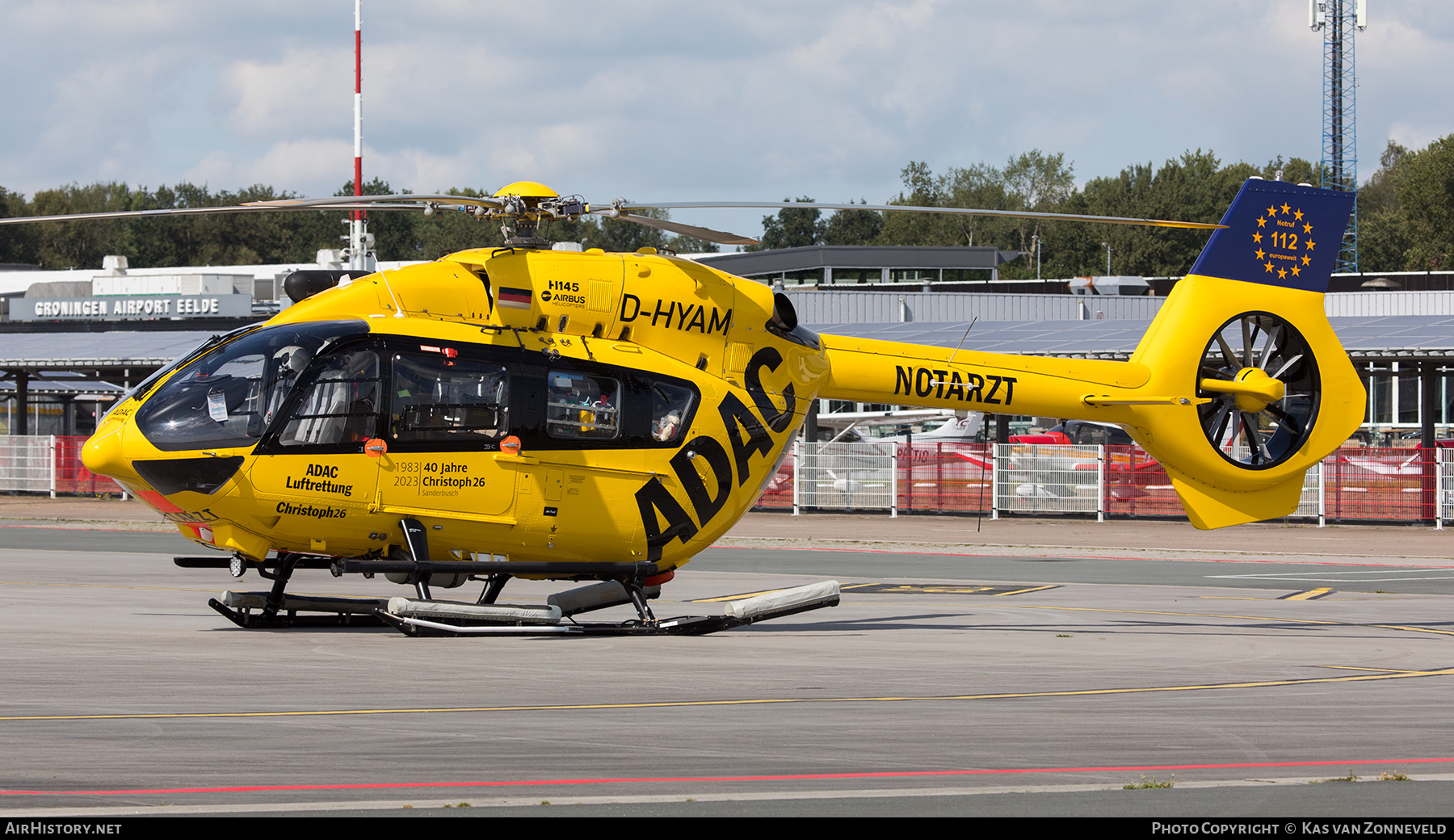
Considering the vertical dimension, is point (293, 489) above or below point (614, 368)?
below

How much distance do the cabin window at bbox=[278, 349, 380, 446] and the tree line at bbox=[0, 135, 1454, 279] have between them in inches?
4155

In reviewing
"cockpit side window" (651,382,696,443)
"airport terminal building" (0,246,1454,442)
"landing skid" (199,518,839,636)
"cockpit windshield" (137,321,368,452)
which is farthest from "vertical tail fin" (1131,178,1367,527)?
"airport terminal building" (0,246,1454,442)

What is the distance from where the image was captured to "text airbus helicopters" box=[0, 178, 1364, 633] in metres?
11.8

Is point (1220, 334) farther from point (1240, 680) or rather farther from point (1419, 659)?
point (1240, 680)

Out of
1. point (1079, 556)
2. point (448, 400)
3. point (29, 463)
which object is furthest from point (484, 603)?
point (29, 463)

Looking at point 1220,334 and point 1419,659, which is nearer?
point 1419,659

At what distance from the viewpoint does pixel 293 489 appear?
11.8 meters

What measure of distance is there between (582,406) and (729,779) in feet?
21.4

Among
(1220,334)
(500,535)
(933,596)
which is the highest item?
(1220,334)

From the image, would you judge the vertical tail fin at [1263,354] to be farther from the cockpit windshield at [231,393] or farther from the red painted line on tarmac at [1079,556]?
the cockpit windshield at [231,393]

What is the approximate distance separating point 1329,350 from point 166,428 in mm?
12302

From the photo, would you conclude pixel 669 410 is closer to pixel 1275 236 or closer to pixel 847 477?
pixel 1275 236

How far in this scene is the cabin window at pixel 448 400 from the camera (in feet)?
39.8
